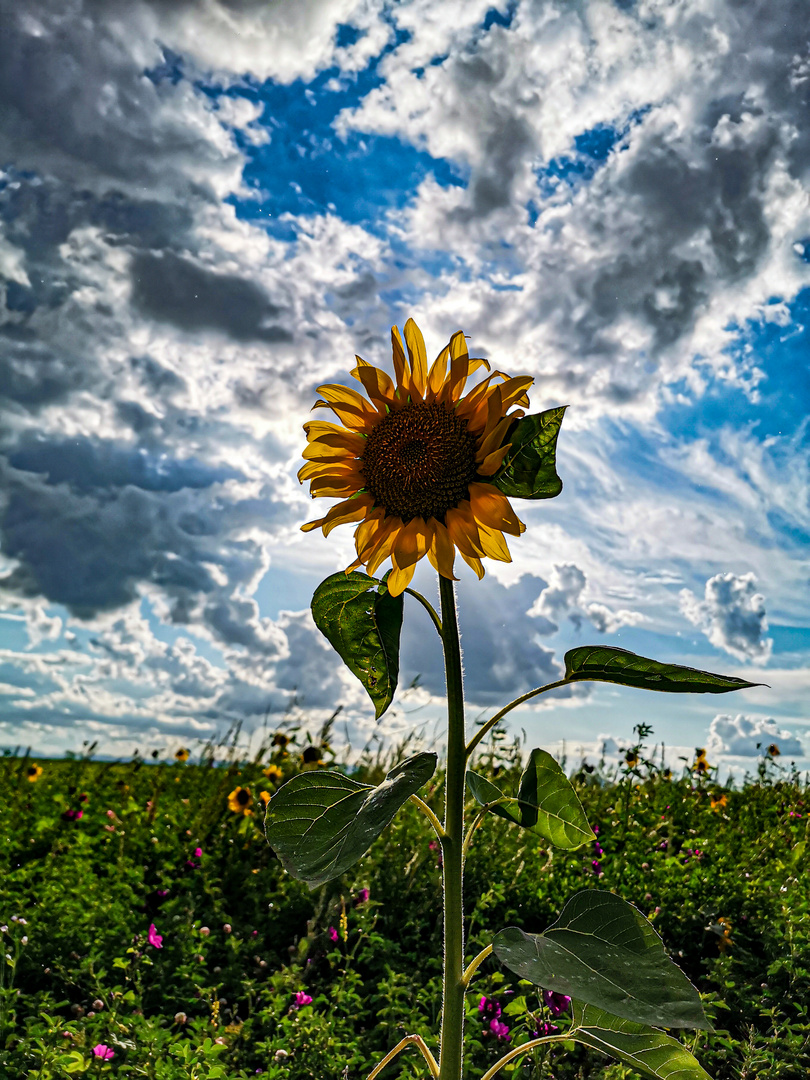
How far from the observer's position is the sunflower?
1555mm

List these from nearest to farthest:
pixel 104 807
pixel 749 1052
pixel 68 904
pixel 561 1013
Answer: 1. pixel 749 1052
2. pixel 561 1013
3. pixel 68 904
4. pixel 104 807

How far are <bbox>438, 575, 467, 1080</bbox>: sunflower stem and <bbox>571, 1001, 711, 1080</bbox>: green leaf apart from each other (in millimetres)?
235

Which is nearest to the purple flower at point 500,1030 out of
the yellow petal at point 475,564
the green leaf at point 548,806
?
the green leaf at point 548,806

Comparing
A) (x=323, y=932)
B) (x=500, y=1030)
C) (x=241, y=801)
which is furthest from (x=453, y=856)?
(x=241, y=801)

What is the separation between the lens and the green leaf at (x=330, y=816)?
1.25 meters

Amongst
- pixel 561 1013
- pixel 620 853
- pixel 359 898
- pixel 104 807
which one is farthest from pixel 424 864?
pixel 104 807

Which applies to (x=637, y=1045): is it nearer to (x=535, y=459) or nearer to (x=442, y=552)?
(x=442, y=552)

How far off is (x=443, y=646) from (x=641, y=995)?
63 cm

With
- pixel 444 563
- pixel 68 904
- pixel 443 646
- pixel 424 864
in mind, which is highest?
Answer: pixel 444 563

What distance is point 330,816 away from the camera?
143cm

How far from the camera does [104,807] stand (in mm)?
5512

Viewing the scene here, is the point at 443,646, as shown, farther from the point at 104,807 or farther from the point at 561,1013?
the point at 104,807

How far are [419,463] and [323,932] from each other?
279cm

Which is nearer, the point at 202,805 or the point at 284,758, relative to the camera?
Answer: the point at 202,805
